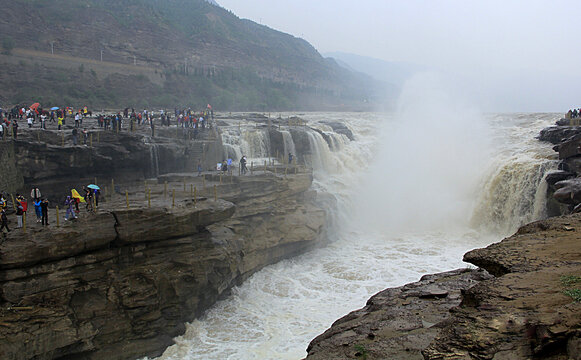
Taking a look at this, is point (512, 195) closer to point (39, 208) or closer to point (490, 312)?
point (490, 312)

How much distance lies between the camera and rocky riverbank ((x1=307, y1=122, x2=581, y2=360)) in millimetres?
4062

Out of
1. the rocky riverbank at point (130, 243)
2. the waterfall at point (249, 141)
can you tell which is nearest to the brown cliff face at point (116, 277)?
the rocky riverbank at point (130, 243)

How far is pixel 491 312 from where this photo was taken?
474 centimetres

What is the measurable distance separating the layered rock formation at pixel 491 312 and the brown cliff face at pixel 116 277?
6.67m

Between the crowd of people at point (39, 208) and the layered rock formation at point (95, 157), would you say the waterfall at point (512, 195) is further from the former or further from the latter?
the crowd of people at point (39, 208)

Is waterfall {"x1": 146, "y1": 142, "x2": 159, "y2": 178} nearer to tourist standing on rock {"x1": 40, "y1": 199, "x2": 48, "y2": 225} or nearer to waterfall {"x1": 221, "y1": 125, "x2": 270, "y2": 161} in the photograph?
waterfall {"x1": 221, "y1": 125, "x2": 270, "y2": 161}

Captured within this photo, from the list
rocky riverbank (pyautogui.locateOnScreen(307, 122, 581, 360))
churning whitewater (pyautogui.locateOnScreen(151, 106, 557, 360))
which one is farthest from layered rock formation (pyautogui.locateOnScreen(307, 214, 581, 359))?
churning whitewater (pyautogui.locateOnScreen(151, 106, 557, 360))

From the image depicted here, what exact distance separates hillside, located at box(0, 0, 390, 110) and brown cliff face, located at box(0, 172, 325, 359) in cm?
2872

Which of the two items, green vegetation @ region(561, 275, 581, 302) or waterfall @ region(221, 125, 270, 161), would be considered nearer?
green vegetation @ region(561, 275, 581, 302)

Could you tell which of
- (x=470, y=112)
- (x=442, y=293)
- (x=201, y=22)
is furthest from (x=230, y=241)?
(x=201, y=22)

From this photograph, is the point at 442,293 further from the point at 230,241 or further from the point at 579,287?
the point at 230,241

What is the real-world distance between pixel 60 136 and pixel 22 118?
720 centimetres

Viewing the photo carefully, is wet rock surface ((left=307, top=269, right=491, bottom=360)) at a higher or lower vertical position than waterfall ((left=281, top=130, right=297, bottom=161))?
lower

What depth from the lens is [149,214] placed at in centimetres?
1258
